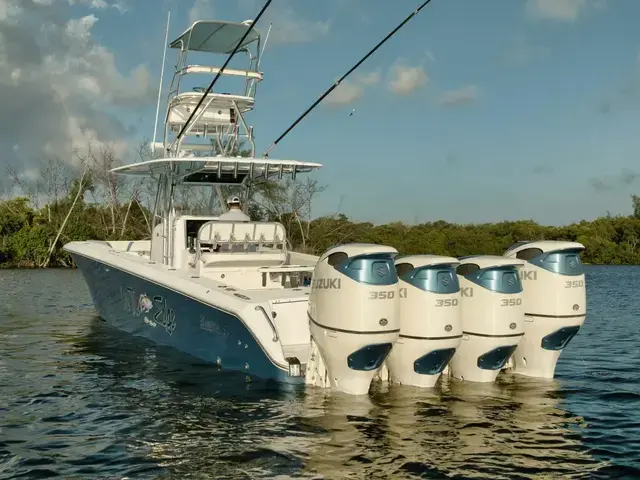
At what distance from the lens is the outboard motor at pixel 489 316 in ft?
25.8

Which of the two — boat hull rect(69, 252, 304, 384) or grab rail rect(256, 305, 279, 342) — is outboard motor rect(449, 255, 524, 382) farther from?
grab rail rect(256, 305, 279, 342)

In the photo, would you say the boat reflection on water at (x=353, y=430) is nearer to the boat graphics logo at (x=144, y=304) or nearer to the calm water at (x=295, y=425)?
the calm water at (x=295, y=425)

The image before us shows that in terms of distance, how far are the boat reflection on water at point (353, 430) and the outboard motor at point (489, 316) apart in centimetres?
27

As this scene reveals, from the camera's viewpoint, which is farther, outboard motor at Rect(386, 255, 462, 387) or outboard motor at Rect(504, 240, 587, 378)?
outboard motor at Rect(504, 240, 587, 378)

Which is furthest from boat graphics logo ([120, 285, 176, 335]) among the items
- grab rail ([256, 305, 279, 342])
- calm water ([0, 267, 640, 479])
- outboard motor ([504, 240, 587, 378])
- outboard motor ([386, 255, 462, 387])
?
outboard motor ([504, 240, 587, 378])

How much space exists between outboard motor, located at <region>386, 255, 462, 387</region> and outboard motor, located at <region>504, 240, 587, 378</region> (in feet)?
4.47

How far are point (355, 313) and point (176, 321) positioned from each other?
3558mm

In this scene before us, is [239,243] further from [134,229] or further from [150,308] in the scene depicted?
[134,229]

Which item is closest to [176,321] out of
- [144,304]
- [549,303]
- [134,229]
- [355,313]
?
[144,304]

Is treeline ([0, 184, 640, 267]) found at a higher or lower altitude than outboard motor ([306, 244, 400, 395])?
higher

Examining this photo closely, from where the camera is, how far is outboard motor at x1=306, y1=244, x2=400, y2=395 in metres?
6.97

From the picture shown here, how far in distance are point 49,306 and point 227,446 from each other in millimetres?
13220

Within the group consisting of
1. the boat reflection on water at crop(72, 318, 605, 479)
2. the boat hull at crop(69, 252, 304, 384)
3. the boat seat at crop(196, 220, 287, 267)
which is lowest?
the boat reflection on water at crop(72, 318, 605, 479)

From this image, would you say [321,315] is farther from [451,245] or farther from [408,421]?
[451,245]
